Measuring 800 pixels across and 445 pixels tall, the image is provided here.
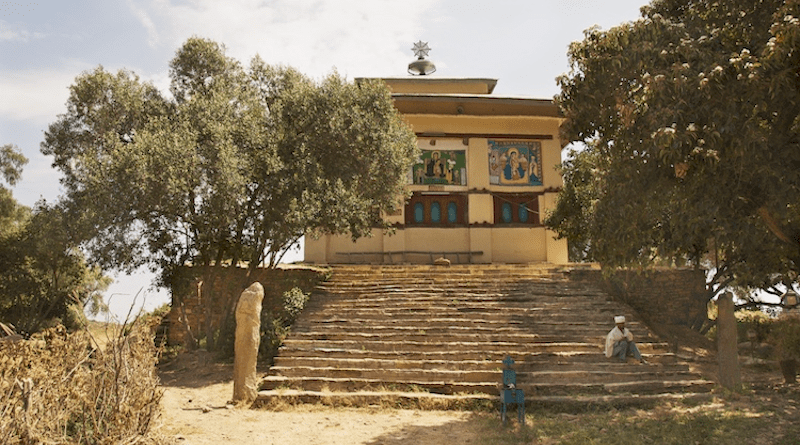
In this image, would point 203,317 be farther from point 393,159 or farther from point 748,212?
point 748,212

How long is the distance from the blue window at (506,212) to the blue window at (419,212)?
3147mm

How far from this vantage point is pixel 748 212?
9.62 meters

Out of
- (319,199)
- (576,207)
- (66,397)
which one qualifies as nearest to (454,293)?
(319,199)

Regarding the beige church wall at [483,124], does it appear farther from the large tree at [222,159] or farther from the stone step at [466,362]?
the stone step at [466,362]

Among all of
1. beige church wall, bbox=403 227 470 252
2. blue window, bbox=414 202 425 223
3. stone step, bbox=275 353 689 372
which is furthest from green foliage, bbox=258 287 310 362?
blue window, bbox=414 202 425 223

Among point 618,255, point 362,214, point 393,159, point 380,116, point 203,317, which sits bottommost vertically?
point 203,317

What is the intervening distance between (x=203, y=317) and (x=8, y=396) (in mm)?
12186

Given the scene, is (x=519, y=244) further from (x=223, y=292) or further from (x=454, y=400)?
(x=454, y=400)

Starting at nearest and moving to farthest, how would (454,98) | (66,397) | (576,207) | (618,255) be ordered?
(66,397) → (618,255) → (576,207) → (454,98)

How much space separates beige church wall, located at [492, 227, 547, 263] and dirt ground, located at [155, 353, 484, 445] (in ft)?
45.4

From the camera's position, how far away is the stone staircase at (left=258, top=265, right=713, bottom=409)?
11.6 meters

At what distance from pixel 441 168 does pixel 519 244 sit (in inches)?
165

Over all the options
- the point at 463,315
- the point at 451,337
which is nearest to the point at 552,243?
the point at 463,315

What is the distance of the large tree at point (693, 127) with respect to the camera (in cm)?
854
